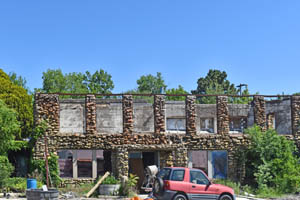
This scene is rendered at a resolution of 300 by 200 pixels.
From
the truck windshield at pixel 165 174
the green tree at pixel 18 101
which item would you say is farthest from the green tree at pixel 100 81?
the truck windshield at pixel 165 174

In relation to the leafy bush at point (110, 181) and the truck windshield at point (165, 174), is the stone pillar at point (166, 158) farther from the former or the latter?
the truck windshield at point (165, 174)

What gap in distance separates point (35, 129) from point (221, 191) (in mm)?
12045

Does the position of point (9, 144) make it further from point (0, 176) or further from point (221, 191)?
point (221, 191)

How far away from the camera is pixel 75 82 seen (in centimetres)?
7038

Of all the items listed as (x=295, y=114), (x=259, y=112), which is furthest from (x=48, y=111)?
(x=295, y=114)

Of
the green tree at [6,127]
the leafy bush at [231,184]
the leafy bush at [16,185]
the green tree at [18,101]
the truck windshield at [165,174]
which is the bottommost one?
the leafy bush at [231,184]

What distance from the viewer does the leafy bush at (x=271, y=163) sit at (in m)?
28.0

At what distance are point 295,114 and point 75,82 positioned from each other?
146 ft

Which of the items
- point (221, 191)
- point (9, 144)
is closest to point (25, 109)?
point (9, 144)

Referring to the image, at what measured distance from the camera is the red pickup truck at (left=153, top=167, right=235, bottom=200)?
19.6 meters

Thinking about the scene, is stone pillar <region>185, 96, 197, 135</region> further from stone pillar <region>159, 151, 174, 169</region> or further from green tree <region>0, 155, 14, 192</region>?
green tree <region>0, 155, 14, 192</region>

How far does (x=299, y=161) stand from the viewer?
2998 centimetres

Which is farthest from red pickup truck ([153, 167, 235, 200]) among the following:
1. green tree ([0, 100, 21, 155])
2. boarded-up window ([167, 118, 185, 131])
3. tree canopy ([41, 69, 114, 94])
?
tree canopy ([41, 69, 114, 94])

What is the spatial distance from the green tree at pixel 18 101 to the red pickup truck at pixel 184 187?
23921 millimetres
